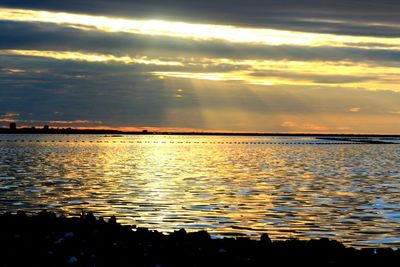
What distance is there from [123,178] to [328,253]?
42394 millimetres

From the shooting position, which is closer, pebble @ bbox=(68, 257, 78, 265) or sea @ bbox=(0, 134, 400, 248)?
pebble @ bbox=(68, 257, 78, 265)

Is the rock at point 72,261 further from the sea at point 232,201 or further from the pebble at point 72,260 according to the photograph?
the sea at point 232,201

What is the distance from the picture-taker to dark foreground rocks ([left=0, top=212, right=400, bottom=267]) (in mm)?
20422

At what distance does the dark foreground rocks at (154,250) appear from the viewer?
20.4 meters

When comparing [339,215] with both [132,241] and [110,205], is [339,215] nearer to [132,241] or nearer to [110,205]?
[110,205]

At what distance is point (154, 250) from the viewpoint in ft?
72.3

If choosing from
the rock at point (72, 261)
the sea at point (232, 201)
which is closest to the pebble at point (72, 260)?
the rock at point (72, 261)

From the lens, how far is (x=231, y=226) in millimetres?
32250

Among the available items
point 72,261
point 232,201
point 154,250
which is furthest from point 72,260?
point 232,201

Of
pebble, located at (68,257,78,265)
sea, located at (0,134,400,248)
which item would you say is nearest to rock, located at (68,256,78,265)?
pebble, located at (68,257,78,265)

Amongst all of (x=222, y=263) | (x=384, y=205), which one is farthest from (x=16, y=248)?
(x=384, y=205)

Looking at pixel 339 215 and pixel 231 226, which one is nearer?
pixel 231 226

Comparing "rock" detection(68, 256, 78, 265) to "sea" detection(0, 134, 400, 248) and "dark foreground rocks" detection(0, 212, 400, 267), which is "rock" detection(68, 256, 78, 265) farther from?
"sea" detection(0, 134, 400, 248)

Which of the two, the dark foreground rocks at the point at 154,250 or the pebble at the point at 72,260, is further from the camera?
the dark foreground rocks at the point at 154,250
